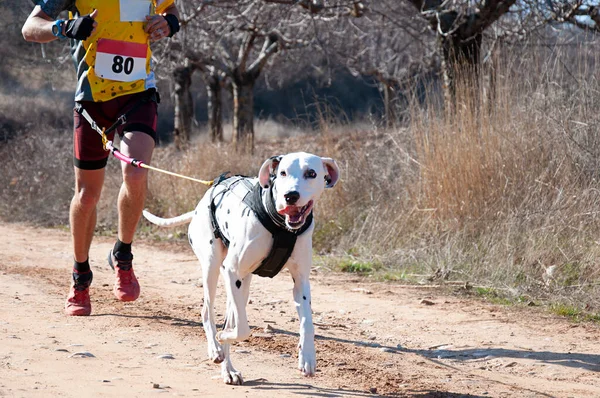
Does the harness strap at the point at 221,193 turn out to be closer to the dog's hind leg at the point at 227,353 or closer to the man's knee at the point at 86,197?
the dog's hind leg at the point at 227,353

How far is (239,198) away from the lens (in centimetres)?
431

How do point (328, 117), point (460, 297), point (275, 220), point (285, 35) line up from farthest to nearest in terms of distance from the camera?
1. point (285, 35)
2. point (328, 117)
3. point (460, 297)
4. point (275, 220)

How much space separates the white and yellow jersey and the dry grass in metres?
3.31

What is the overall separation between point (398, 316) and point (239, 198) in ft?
7.54

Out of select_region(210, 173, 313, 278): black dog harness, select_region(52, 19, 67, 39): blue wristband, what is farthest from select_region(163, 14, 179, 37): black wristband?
select_region(210, 173, 313, 278): black dog harness

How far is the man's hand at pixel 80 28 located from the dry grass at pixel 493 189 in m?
3.75

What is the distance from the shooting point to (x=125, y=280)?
5770 mm

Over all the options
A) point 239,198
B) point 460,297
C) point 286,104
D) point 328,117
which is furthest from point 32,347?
point 286,104

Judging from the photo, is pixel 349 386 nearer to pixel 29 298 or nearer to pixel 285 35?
pixel 29 298

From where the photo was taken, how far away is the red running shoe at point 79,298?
5.77m

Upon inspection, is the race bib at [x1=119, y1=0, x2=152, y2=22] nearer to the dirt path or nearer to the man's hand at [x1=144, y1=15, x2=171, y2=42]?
the man's hand at [x1=144, y1=15, x2=171, y2=42]

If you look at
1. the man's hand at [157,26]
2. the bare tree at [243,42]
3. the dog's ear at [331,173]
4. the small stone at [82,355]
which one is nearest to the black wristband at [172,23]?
the man's hand at [157,26]

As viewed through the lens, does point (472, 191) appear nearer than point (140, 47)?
No

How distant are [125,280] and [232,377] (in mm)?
1772
